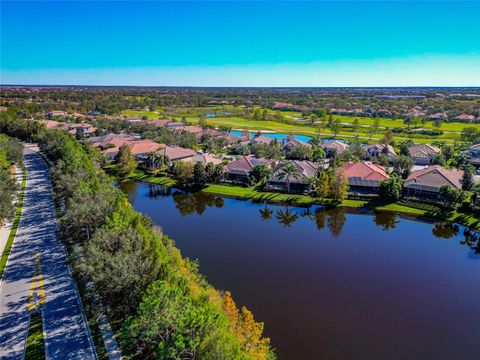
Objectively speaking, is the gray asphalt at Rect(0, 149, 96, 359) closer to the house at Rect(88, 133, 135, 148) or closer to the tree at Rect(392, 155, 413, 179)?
the house at Rect(88, 133, 135, 148)

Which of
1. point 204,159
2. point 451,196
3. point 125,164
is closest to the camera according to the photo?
point 451,196

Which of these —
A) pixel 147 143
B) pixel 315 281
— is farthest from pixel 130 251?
pixel 147 143

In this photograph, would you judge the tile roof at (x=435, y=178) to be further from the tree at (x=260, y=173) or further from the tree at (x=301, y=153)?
the tree at (x=301, y=153)

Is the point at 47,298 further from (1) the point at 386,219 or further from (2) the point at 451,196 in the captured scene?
(2) the point at 451,196

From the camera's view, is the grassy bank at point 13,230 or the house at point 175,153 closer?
the grassy bank at point 13,230

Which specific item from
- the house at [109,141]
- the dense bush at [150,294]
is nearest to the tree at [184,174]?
the dense bush at [150,294]

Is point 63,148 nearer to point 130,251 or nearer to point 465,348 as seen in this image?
point 130,251

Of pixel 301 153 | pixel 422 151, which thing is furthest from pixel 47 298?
pixel 422 151
